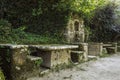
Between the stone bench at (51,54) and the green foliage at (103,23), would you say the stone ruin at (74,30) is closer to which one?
the green foliage at (103,23)

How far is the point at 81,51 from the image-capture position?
8000mm

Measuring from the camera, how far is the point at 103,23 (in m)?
12.6

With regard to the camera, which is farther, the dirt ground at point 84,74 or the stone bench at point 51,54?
the stone bench at point 51,54

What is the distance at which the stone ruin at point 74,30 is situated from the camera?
9053mm

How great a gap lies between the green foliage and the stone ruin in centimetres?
232

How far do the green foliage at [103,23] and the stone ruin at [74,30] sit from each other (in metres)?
2.32

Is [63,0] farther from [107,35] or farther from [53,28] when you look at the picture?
[107,35]

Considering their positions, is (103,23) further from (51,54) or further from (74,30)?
(51,54)

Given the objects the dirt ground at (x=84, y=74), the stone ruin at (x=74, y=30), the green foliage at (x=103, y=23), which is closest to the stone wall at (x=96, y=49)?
the stone ruin at (x=74, y=30)

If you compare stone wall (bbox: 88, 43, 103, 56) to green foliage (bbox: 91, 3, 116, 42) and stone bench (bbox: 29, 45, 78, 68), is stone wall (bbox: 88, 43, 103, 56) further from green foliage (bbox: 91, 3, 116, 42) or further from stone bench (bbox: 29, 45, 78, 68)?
stone bench (bbox: 29, 45, 78, 68)

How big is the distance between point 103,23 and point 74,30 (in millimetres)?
3668

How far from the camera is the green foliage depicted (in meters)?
12.4

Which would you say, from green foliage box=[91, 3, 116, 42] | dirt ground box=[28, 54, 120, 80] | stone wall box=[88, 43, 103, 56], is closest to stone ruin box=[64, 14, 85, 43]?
stone wall box=[88, 43, 103, 56]

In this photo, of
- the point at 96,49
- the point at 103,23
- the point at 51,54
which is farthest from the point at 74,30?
the point at 51,54
